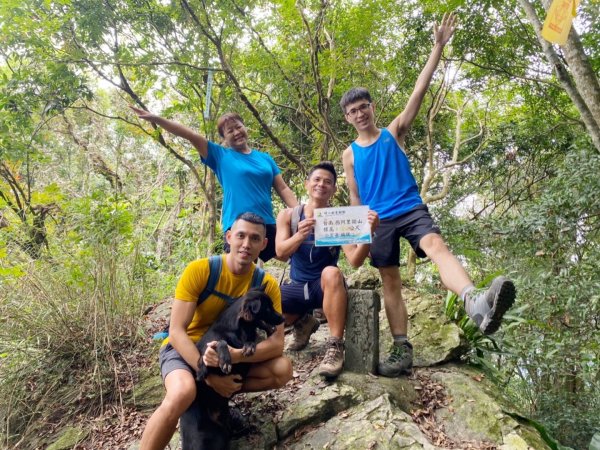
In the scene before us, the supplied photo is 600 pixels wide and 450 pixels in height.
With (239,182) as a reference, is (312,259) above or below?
below

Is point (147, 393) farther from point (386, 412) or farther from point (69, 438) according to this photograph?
point (386, 412)

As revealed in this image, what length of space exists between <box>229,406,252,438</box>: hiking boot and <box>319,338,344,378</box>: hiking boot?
672mm

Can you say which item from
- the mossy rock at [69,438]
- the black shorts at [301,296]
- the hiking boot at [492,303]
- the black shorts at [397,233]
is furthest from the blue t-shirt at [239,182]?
the mossy rock at [69,438]

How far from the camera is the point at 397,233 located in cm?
311

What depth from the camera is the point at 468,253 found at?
655 cm

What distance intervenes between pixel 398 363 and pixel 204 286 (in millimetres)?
1723

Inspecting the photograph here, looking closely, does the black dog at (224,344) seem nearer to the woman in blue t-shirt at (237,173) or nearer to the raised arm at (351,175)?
the woman in blue t-shirt at (237,173)

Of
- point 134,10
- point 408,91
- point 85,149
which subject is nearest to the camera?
point 134,10

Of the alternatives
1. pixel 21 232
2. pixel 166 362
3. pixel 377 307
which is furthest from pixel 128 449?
pixel 21 232

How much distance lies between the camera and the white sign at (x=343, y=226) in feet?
9.42

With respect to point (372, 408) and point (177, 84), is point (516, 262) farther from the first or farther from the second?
point (177, 84)

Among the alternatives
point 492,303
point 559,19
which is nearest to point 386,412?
point 492,303

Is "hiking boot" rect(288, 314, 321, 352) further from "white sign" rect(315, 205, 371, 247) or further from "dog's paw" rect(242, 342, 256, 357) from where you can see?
"dog's paw" rect(242, 342, 256, 357)

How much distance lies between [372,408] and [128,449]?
6.45 feet
